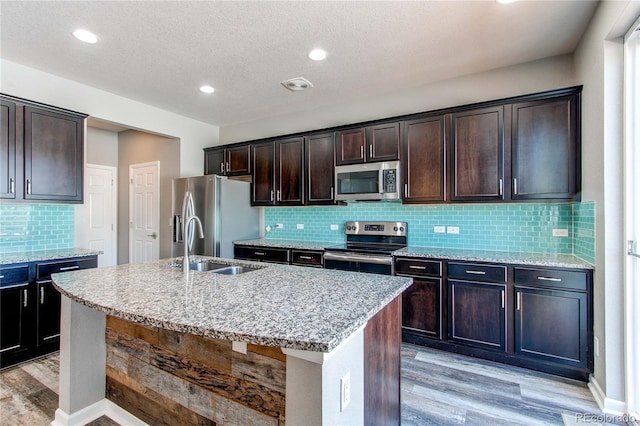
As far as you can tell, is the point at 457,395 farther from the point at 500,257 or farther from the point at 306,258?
the point at 306,258

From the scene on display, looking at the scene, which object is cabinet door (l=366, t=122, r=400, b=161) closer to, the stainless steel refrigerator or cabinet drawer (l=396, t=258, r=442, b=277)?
cabinet drawer (l=396, t=258, r=442, b=277)

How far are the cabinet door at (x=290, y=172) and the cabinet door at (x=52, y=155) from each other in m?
2.24

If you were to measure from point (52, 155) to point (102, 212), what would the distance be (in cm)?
231

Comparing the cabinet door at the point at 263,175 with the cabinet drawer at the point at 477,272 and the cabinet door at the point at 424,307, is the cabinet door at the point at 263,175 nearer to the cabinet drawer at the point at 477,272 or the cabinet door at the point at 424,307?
the cabinet door at the point at 424,307

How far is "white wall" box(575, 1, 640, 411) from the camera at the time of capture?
2018 millimetres

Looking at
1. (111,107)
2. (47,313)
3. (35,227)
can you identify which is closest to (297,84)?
(111,107)

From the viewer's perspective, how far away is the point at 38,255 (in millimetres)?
2980

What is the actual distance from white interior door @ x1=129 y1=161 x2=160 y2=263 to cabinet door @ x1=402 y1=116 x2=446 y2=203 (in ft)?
12.5

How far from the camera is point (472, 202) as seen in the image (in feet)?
9.84

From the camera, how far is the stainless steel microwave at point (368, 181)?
3369mm

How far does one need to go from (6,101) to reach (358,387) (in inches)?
150

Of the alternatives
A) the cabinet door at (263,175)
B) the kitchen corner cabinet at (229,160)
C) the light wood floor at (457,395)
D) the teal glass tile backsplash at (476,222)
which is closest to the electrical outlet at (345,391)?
the light wood floor at (457,395)

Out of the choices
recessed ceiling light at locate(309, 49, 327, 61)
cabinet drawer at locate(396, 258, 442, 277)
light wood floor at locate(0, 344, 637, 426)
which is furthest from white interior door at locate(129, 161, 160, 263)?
cabinet drawer at locate(396, 258, 442, 277)

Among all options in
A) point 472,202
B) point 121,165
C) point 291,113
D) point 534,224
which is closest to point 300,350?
point 472,202
